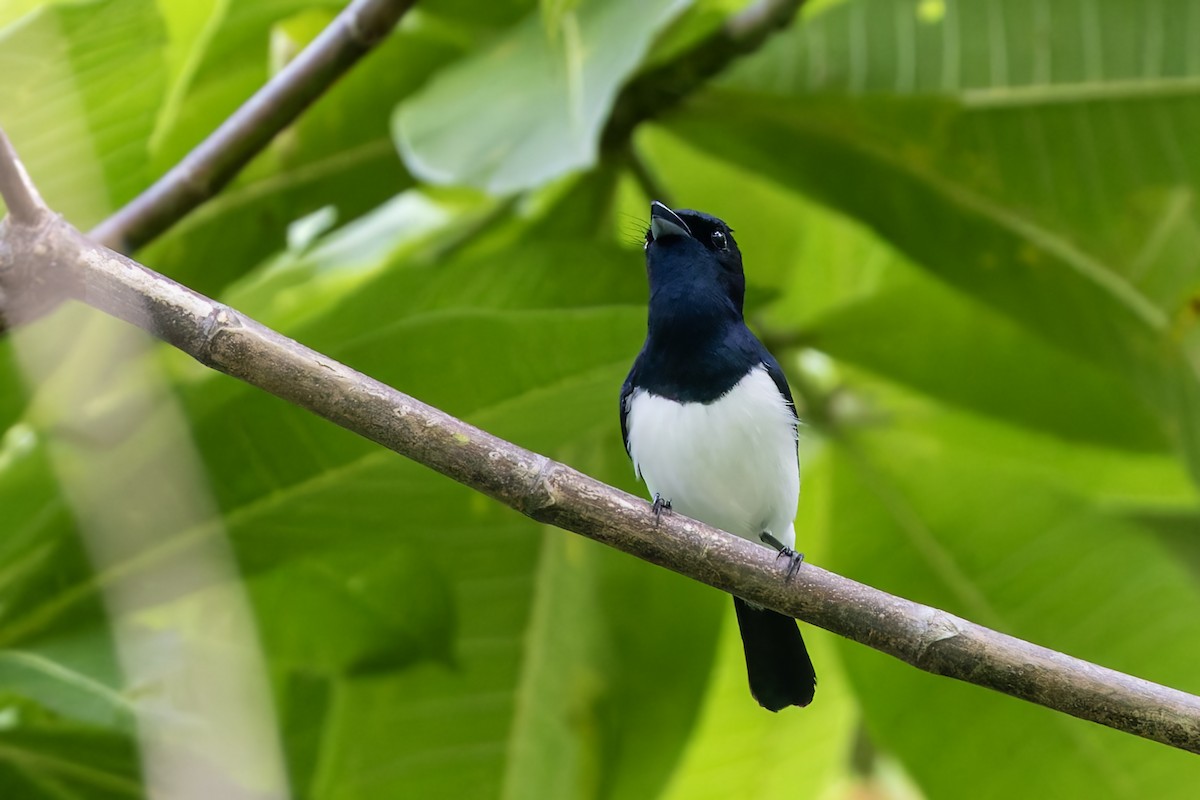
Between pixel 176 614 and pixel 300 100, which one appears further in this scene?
pixel 176 614

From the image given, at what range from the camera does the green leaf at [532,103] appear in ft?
5.37

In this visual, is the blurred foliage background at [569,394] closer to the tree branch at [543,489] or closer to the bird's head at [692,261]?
the bird's head at [692,261]

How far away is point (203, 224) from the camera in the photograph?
7.00 feet

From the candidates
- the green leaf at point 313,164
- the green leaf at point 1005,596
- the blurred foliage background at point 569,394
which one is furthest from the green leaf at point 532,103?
the green leaf at point 1005,596

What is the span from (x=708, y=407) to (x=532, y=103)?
54 cm

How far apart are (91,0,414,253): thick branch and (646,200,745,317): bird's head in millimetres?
538

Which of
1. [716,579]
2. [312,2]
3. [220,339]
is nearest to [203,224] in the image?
[312,2]

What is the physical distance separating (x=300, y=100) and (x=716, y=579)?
0.94 m

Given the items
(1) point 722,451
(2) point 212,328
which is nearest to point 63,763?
(2) point 212,328

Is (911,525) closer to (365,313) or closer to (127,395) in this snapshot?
(365,313)

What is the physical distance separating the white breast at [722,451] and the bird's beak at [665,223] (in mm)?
253

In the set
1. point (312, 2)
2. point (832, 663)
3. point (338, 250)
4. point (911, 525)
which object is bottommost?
point (832, 663)

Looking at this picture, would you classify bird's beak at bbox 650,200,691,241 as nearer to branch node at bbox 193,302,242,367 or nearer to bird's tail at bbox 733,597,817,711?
bird's tail at bbox 733,597,817,711

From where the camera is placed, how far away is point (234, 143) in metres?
1.79
